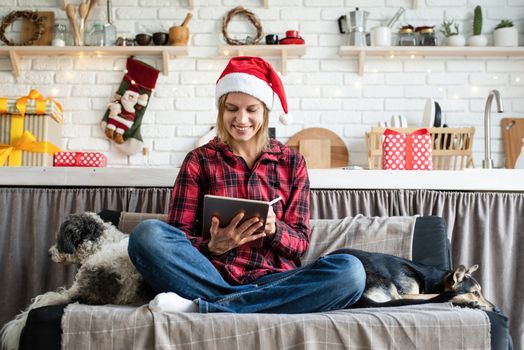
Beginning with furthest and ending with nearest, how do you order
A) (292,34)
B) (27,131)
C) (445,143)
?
(292,34) → (27,131) → (445,143)

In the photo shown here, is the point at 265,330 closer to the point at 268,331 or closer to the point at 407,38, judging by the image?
the point at 268,331

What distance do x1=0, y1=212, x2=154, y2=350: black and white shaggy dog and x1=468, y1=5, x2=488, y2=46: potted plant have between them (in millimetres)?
2653

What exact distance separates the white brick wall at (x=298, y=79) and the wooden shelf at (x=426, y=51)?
0.05 meters

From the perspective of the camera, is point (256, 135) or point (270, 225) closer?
point (270, 225)

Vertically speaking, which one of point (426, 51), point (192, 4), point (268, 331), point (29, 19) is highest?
point (192, 4)

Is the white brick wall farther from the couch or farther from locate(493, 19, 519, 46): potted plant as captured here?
the couch

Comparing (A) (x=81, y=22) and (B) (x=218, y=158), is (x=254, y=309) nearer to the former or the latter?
(B) (x=218, y=158)

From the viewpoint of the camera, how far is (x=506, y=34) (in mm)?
3861

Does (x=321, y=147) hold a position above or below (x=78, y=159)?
above

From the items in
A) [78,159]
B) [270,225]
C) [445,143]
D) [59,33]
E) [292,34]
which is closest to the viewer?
[270,225]

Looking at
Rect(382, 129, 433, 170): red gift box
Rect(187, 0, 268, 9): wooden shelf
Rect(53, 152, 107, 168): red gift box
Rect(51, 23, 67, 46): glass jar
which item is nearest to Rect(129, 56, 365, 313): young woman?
Rect(382, 129, 433, 170): red gift box

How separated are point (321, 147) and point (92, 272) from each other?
223 centimetres

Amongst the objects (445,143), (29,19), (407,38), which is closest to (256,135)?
(445,143)

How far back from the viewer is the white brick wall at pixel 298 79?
3965 millimetres
